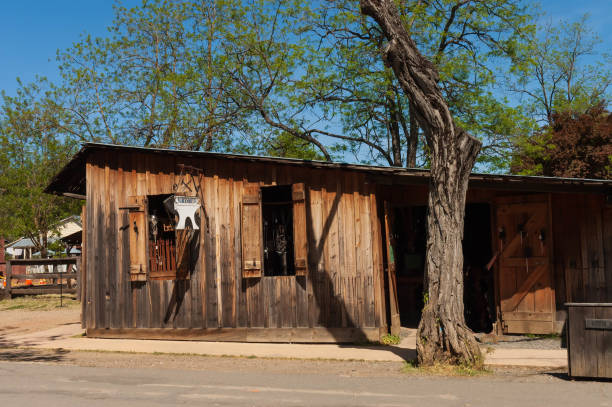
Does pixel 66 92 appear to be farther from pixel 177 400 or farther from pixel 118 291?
pixel 177 400

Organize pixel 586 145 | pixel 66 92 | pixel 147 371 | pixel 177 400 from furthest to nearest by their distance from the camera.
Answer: pixel 66 92
pixel 586 145
pixel 147 371
pixel 177 400

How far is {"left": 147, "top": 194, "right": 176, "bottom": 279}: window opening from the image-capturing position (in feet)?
41.9

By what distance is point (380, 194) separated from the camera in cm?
1227

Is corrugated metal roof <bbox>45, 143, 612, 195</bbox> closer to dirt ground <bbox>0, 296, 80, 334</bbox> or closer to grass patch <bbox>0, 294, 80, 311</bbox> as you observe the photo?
dirt ground <bbox>0, 296, 80, 334</bbox>

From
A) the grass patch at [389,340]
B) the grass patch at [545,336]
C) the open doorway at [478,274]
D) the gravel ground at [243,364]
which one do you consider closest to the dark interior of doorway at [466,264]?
the open doorway at [478,274]

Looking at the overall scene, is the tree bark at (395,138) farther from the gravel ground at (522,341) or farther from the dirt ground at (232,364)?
the dirt ground at (232,364)

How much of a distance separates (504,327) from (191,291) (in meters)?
6.14

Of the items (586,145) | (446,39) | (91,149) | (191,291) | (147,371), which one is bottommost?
(147,371)

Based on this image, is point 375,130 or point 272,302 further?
point 375,130

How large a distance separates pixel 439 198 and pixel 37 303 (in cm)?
1669

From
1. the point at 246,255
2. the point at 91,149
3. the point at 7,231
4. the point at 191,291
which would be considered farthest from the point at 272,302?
the point at 7,231

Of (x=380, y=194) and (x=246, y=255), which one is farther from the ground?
(x=380, y=194)

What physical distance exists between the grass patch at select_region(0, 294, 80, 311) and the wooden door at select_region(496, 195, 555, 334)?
14.3 m

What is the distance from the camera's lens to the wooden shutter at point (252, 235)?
11836 millimetres
